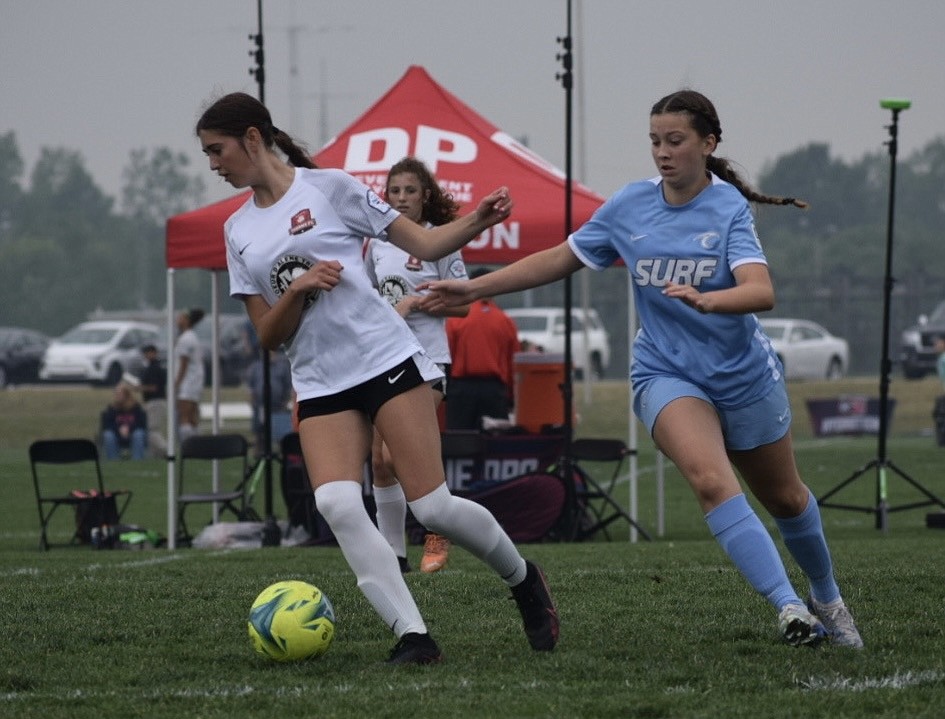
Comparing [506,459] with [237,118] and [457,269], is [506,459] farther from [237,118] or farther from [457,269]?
[237,118]

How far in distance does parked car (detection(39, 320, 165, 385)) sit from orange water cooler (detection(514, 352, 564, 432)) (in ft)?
83.9

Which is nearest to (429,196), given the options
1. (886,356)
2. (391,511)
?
(391,511)

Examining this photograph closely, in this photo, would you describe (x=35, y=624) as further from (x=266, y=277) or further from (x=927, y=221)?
(x=927, y=221)

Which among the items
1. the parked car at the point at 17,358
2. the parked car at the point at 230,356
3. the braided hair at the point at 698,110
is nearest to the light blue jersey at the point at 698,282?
the braided hair at the point at 698,110

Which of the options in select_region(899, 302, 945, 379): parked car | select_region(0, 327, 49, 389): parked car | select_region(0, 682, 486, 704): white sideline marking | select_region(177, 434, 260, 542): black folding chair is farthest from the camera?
select_region(0, 327, 49, 389): parked car

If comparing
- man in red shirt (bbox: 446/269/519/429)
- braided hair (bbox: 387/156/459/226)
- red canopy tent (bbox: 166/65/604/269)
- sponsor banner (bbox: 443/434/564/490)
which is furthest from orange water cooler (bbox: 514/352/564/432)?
braided hair (bbox: 387/156/459/226)

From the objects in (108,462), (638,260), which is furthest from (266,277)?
(108,462)

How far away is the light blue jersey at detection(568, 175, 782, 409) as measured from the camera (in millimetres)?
5473

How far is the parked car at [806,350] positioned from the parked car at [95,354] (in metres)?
15.2

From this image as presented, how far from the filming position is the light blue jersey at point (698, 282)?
5.47m

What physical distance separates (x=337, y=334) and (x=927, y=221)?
117 meters

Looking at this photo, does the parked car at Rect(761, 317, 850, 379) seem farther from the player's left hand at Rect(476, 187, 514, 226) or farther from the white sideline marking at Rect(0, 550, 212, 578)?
the player's left hand at Rect(476, 187, 514, 226)

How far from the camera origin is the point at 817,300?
50.6 meters

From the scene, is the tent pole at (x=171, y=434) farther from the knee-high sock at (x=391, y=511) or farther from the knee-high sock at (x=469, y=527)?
the knee-high sock at (x=469, y=527)
